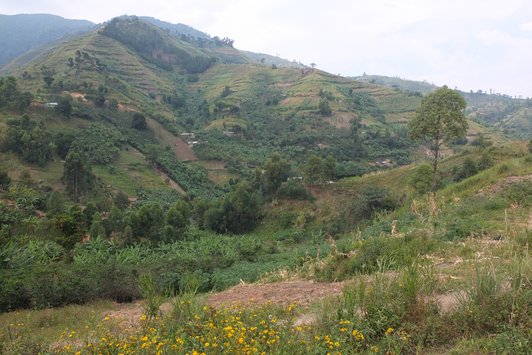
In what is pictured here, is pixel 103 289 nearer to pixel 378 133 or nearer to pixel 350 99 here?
pixel 378 133

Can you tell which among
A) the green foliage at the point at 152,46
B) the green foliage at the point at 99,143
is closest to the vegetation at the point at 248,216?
the green foliage at the point at 99,143

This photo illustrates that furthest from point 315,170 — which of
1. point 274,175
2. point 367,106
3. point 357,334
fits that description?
point 367,106

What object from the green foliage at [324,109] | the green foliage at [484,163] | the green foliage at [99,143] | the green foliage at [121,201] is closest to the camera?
the green foliage at [484,163]

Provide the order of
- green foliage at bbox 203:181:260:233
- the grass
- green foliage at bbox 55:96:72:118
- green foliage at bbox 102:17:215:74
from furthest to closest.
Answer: green foliage at bbox 102:17:215:74 → green foliage at bbox 55:96:72:118 → the grass → green foliage at bbox 203:181:260:233

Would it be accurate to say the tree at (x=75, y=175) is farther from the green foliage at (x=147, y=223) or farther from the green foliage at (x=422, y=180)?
the green foliage at (x=422, y=180)

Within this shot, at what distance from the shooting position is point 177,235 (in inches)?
1171

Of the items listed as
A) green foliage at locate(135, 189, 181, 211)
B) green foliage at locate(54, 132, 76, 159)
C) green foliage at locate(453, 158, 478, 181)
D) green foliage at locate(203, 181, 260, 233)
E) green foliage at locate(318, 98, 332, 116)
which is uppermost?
green foliage at locate(318, 98, 332, 116)

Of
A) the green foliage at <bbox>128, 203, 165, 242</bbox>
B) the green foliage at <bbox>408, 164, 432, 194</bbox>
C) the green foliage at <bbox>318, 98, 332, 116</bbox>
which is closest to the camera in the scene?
the green foliage at <bbox>408, 164, 432, 194</bbox>

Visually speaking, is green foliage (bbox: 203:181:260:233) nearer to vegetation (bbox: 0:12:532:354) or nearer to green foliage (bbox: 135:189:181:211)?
vegetation (bbox: 0:12:532:354)

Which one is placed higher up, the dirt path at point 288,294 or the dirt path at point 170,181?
the dirt path at point 288,294

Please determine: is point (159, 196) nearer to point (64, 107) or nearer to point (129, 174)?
point (129, 174)

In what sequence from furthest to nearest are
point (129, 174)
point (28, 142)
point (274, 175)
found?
point (129, 174) < point (28, 142) < point (274, 175)

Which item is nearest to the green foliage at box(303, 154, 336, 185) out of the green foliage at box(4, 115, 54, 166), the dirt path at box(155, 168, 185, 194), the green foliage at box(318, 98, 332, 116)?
the dirt path at box(155, 168, 185, 194)

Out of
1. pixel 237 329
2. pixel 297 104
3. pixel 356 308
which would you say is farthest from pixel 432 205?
pixel 297 104
